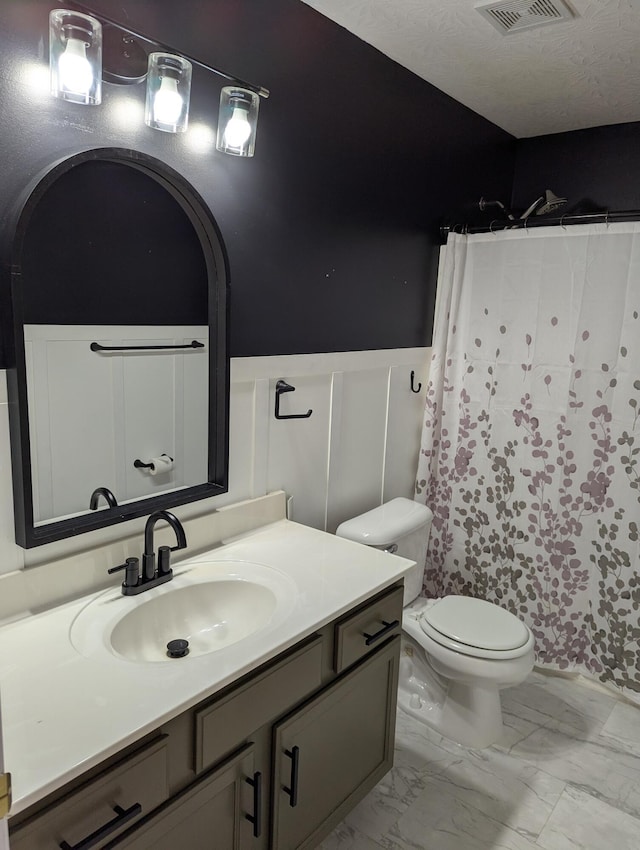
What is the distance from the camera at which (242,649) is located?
4.30ft

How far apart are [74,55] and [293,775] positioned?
1.65 meters

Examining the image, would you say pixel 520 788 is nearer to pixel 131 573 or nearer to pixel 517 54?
pixel 131 573

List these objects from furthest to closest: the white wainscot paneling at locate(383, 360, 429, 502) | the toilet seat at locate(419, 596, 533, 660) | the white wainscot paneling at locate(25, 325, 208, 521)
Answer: the white wainscot paneling at locate(383, 360, 429, 502), the toilet seat at locate(419, 596, 533, 660), the white wainscot paneling at locate(25, 325, 208, 521)

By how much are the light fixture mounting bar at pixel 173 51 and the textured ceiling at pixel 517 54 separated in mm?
431

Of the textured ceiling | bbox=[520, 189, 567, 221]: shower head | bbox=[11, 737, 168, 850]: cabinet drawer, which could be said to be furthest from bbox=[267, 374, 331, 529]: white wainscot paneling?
bbox=[520, 189, 567, 221]: shower head

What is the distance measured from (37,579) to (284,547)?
69cm

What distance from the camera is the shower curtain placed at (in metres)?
2.44

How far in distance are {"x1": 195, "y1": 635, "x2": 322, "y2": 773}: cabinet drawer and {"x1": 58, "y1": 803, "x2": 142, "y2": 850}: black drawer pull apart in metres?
0.15

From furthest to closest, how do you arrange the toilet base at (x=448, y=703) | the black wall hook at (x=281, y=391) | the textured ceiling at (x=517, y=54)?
the toilet base at (x=448, y=703), the black wall hook at (x=281, y=391), the textured ceiling at (x=517, y=54)

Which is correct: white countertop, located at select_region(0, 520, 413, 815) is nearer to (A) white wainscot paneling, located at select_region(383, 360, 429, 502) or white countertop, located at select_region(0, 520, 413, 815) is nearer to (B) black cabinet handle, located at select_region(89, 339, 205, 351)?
(B) black cabinet handle, located at select_region(89, 339, 205, 351)

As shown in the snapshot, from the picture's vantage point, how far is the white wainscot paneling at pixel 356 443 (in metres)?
2.32

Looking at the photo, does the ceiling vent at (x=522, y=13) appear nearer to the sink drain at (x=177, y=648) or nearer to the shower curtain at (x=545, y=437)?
the shower curtain at (x=545, y=437)

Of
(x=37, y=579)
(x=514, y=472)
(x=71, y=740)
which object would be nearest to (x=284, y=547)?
(x=37, y=579)

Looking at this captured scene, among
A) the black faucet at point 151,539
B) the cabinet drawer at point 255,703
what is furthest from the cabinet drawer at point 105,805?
the black faucet at point 151,539
